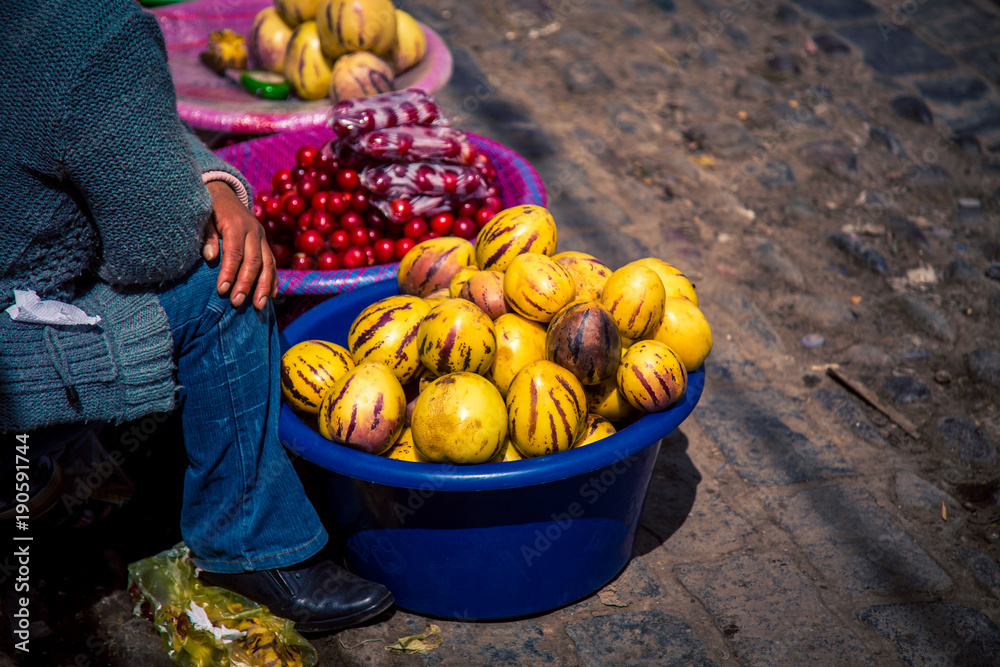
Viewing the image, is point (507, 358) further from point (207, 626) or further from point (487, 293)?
point (207, 626)

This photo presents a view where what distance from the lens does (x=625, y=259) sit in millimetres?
3826

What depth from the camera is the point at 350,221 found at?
2848 millimetres

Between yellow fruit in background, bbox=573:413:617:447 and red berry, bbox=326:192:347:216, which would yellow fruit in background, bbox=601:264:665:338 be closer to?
yellow fruit in background, bbox=573:413:617:447

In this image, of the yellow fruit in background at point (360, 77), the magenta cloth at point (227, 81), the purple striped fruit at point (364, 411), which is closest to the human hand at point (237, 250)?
the purple striped fruit at point (364, 411)

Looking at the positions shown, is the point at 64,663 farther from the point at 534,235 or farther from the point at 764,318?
the point at 764,318

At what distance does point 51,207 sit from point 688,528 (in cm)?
208

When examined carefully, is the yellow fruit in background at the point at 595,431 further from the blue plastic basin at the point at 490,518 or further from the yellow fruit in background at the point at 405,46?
the yellow fruit in background at the point at 405,46

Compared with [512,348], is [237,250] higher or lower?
higher

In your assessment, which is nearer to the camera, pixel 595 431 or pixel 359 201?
pixel 595 431

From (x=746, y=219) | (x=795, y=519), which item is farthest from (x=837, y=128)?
(x=795, y=519)

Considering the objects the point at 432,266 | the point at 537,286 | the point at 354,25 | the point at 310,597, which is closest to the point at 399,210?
the point at 432,266

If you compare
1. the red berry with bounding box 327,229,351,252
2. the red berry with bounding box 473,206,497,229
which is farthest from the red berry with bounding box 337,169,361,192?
the red berry with bounding box 473,206,497,229

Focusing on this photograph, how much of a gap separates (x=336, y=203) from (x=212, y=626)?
1504 mm

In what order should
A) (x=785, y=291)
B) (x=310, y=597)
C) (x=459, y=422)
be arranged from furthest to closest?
(x=785, y=291), (x=310, y=597), (x=459, y=422)
